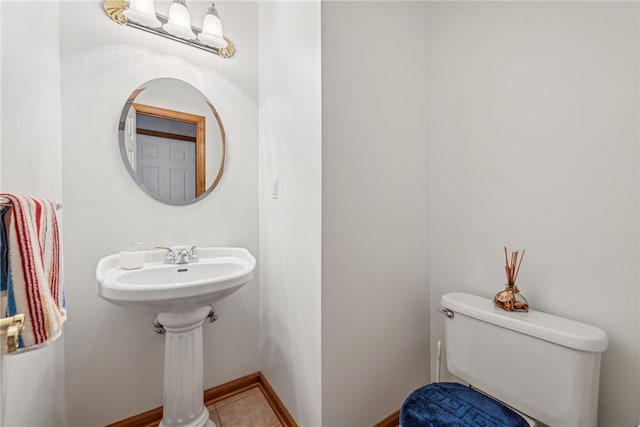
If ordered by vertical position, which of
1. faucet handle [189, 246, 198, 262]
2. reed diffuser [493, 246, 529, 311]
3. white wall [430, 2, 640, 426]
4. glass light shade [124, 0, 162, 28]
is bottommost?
reed diffuser [493, 246, 529, 311]

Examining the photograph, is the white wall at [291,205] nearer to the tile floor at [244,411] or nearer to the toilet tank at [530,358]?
the tile floor at [244,411]

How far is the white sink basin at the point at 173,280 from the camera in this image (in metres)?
0.85

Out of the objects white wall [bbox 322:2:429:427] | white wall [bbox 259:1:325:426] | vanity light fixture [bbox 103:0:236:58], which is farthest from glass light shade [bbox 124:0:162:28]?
white wall [bbox 322:2:429:427]

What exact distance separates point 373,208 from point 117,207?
3.77 ft

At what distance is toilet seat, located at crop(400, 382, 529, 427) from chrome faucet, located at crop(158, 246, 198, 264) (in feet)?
3.47

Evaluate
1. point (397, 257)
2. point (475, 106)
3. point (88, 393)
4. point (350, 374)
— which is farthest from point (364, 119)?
point (88, 393)

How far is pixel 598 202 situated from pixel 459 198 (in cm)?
46

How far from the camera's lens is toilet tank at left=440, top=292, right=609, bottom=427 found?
2.69ft

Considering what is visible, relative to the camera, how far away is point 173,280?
3.86 feet

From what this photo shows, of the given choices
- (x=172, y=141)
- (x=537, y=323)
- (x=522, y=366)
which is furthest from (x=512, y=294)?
(x=172, y=141)

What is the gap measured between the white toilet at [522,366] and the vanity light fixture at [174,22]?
1668 mm

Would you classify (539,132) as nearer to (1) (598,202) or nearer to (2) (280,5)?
(1) (598,202)

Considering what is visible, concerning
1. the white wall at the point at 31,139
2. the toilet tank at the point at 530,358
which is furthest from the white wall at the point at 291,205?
the white wall at the point at 31,139

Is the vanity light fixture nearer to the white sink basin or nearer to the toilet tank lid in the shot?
the white sink basin
